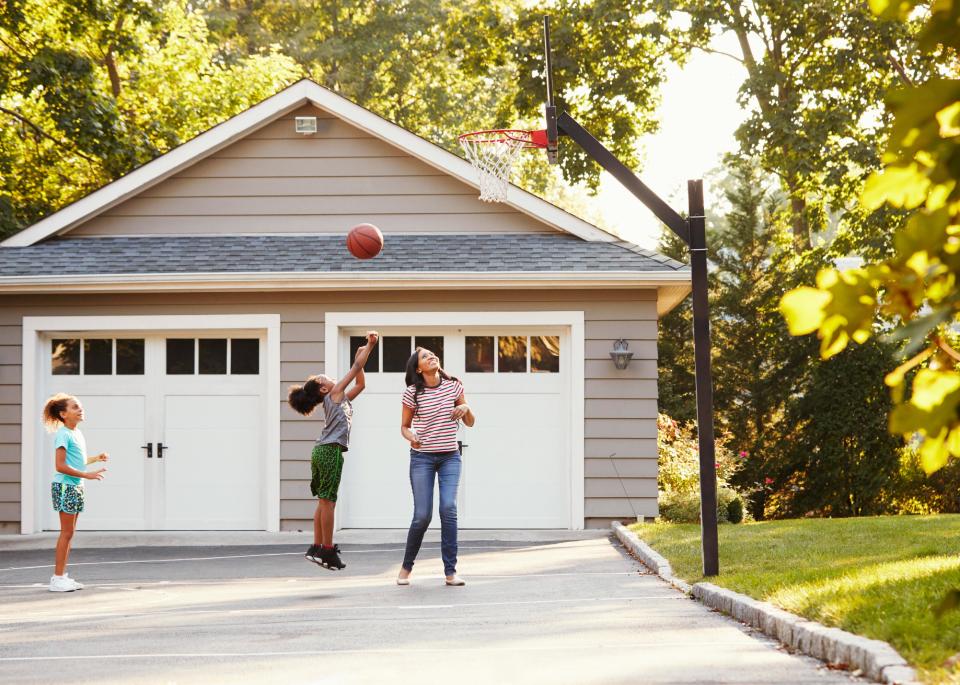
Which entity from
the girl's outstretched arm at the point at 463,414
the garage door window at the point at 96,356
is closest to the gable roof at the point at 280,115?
the garage door window at the point at 96,356

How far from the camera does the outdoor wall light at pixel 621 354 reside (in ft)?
44.2

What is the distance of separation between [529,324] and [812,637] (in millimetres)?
8242

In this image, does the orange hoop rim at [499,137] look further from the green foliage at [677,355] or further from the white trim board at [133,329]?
the green foliage at [677,355]

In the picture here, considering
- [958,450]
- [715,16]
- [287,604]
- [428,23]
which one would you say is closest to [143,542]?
[287,604]

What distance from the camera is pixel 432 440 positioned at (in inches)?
348

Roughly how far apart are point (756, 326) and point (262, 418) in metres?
12.3

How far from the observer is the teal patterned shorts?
9.20 metres

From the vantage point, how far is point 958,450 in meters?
1.63

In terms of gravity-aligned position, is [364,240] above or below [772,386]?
above

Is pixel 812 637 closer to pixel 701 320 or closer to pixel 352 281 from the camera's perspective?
pixel 701 320

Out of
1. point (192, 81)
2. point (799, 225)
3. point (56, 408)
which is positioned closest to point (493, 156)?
point (56, 408)

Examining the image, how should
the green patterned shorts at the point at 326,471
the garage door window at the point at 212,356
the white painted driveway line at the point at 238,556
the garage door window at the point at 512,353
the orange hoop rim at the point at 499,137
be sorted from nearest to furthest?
the green patterned shorts at the point at 326,471 → the white painted driveway line at the point at 238,556 → the orange hoop rim at the point at 499,137 → the garage door window at the point at 512,353 → the garage door window at the point at 212,356

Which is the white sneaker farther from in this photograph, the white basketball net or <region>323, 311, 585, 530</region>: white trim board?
the white basketball net

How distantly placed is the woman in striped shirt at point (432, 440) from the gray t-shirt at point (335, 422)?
0.90 metres
